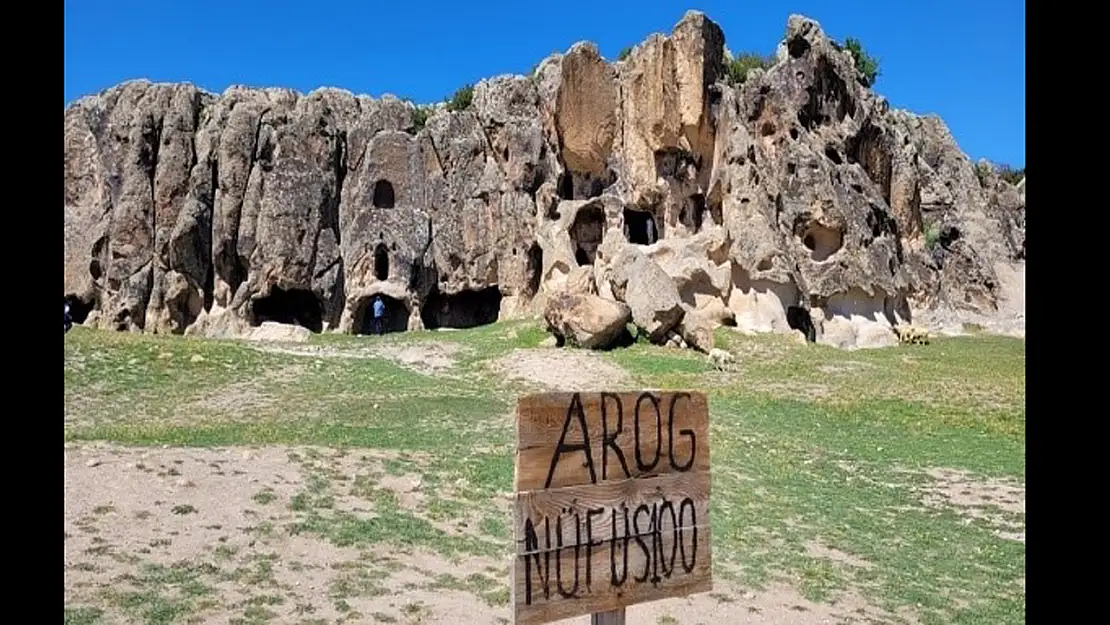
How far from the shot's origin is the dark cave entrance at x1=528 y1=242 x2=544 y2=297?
35281 mm

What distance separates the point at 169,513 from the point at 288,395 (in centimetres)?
955

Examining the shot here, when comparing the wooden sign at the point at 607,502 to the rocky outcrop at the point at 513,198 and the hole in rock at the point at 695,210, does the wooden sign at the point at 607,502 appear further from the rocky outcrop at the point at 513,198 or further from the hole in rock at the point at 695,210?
the hole in rock at the point at 695,210

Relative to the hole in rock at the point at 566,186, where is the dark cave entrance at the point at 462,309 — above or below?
below

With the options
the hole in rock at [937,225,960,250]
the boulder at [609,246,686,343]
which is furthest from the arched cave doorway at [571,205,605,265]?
the hole in rock at [937,225,960,250]

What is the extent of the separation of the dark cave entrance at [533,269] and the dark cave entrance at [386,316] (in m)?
5.60

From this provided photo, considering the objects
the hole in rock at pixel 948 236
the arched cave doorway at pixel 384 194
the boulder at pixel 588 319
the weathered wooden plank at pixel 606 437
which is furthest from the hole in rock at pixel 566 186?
the weathered wooden plank at pixel 606 437

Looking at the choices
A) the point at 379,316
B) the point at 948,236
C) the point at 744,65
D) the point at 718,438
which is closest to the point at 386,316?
the point at 379,316

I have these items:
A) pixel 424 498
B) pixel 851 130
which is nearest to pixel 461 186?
pixel 851 130

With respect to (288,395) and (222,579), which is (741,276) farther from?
(222,579)

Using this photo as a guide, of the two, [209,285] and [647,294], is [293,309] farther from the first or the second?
[647,294]

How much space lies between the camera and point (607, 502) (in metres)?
3.66

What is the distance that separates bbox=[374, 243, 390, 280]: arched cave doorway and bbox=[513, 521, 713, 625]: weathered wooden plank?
1323 inches

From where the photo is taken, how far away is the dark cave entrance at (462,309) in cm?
3834

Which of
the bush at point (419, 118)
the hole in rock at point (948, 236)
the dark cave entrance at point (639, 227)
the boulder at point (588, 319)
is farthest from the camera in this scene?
the hole in rock at point (948, 236)
